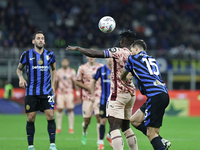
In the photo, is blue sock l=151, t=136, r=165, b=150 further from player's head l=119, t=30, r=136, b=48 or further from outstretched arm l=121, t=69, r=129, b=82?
player's head l=119, t=30, r=136, b=48

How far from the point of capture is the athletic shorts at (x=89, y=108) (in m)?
10.8

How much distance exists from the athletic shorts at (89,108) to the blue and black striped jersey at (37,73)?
91.7 inches

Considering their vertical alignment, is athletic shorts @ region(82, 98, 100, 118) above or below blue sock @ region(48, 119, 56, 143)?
above

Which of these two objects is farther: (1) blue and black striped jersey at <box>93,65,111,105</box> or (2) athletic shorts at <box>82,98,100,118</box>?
(2) athletic shorts at <box>82,98,100,118</box>

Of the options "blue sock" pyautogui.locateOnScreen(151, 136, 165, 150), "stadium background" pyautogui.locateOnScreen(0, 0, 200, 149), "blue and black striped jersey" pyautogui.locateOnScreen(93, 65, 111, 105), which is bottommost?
"blue sock" pyautogui.locateOnScreen(151, 136, 165, 150)

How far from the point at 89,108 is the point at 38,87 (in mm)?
2652


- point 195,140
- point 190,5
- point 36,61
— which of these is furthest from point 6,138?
point 190,5

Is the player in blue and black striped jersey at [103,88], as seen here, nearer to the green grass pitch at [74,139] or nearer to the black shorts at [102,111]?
the black shorts at [102,111]

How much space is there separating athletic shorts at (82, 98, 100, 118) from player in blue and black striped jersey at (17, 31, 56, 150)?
2.30 metres

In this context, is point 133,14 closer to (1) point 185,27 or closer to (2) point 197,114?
(1) point 185,27

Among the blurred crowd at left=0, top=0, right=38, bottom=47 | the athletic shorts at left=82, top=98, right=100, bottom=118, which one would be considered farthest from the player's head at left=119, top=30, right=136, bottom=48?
the blurred crowd at left=0, top=0, right=38, bottom=47

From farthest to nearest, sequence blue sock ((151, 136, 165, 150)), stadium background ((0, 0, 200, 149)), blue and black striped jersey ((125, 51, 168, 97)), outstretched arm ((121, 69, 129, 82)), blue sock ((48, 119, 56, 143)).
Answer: stadium background ((0, 0, 200, 149)) < blue sock ((48, 119, 56, 143)) < outstretched arm ((121, 69, 129, 82)) < blue and black striped jersey ((125, 51, 168, 97)) < blue sock ((151, 136, 165, 150))

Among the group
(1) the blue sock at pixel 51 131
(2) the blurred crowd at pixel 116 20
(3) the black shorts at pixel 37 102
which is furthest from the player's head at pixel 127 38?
(2) the blurred crowd at pixel 116 20

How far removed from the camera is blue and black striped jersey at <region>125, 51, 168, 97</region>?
6602 millimetres
